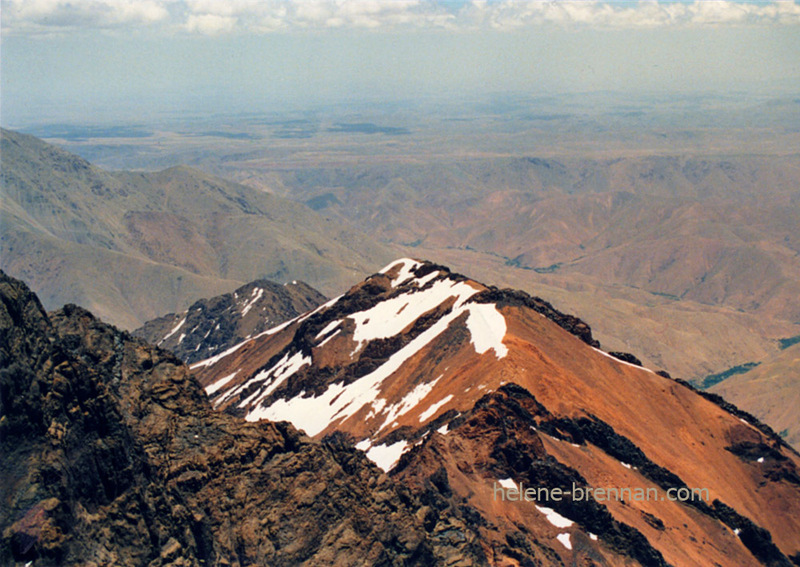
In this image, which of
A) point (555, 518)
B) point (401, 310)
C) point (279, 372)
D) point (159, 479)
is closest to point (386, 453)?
point (555, 518)

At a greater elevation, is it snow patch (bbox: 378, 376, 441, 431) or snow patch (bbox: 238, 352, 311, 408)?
snow patch (bbox: 378, 376, 441, 431)

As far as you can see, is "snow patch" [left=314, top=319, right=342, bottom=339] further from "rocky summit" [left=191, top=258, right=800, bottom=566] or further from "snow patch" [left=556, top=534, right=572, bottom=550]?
"snow patch" [left=556, top=534, right=572, bottom=550]

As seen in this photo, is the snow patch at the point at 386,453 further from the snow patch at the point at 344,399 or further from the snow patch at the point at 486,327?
the snow patch at the point at 344,399

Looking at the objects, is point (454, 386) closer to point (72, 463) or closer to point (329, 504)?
point (329, 504)

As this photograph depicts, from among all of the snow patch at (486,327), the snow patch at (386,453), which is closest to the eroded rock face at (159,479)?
the snow patch at (386,453)

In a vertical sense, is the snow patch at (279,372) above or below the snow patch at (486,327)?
below

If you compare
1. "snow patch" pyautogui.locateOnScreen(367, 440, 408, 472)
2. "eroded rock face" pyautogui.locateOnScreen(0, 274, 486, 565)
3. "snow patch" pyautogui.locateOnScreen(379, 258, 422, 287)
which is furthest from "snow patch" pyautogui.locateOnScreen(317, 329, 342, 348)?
"eroded rock face" pyautogui.locateOnScreen(0, 274, 486, 565)
